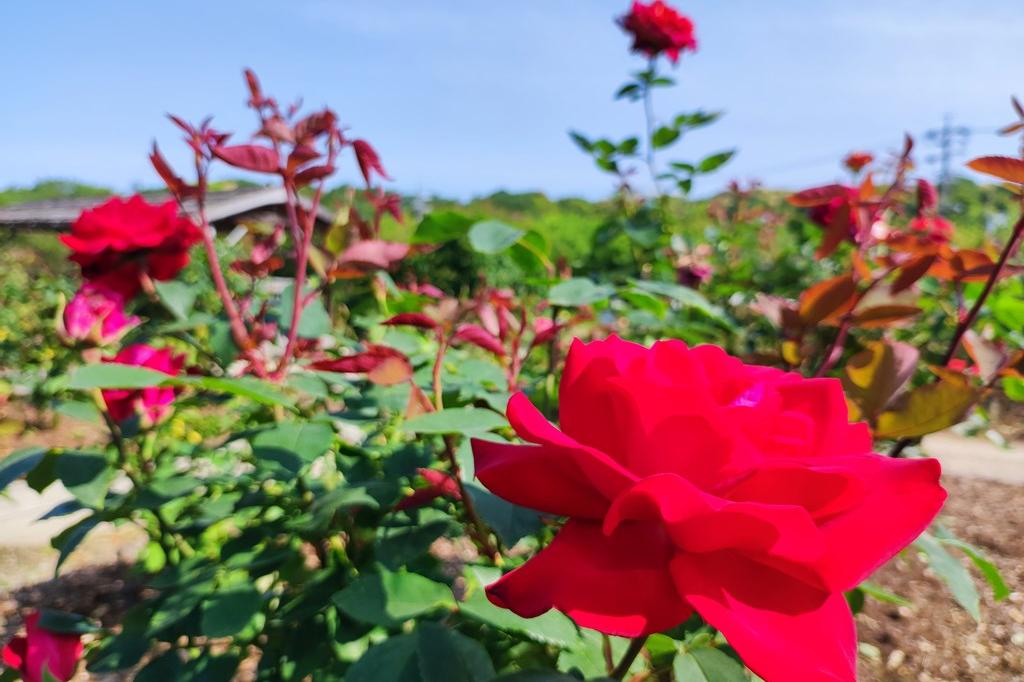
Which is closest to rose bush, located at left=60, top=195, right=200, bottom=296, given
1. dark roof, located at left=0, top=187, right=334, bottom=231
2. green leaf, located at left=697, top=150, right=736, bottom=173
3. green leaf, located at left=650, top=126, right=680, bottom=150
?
green leaf, located at left=697, top=150, right=736, bottom=173

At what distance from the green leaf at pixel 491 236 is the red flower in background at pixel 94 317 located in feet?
1.61

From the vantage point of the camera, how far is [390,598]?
2.03 feet

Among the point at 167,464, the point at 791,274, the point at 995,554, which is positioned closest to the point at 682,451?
the point at 167,464

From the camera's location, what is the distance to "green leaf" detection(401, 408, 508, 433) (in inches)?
20.7

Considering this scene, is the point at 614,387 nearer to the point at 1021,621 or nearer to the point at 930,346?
the point at 1021,621

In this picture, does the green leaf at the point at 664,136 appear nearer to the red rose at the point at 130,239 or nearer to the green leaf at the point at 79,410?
the red rose at the point at 130,239

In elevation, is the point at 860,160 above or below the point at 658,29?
below

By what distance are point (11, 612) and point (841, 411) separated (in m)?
2.20

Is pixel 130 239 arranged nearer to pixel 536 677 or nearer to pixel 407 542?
pixel 407 542

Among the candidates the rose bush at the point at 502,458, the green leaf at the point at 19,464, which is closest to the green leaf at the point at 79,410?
the rose bush at the point at 502,458

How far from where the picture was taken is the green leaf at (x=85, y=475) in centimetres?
75

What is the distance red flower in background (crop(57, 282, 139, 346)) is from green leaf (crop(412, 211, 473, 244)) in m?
0.42

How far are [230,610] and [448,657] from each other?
0.34 m

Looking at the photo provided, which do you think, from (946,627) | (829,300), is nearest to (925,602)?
(946,627)
